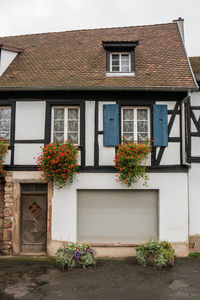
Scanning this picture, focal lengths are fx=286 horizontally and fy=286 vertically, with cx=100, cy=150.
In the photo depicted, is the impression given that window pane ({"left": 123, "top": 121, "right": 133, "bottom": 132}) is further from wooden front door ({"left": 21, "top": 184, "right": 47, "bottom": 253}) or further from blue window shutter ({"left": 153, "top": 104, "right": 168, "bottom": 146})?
wooden front door ({"left": 21, "top": 184, "right": 47, "bottom": 253})

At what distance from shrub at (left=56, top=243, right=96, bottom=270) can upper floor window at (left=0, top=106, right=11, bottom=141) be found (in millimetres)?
4005

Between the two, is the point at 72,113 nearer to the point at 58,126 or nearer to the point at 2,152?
the point at 58,126

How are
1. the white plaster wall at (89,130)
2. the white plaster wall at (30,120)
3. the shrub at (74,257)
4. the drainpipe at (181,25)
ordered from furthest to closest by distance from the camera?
the drainpipe at (181,25) < the white plaster wall at (30,120) < the white plaster wall at (89,130) < the shrub at (74,257)

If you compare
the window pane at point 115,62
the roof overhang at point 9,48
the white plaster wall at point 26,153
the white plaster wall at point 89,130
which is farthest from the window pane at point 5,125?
the window pane at point 115,62

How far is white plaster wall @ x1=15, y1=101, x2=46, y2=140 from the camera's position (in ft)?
29.6

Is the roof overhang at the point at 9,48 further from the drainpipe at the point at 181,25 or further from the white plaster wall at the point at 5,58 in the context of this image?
the drainpipe at the point at 181,25

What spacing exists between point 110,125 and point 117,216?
2.86 metres

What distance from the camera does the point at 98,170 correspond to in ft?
29.0

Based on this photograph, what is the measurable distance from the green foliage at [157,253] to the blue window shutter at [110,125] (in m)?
3.12

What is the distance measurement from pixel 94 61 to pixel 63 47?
196cm

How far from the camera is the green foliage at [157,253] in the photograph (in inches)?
299

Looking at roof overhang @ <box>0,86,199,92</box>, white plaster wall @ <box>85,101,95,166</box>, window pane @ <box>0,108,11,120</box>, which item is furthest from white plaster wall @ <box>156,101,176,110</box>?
window pane @ <box>0,108,11,120</box>

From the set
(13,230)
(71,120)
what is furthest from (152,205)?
(13,230)

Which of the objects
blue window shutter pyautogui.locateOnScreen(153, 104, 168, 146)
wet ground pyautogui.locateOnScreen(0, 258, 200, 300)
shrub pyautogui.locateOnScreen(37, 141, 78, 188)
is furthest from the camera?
blue window shutter pyautogui.locateOnScreen(153, 104, 168, 146)
